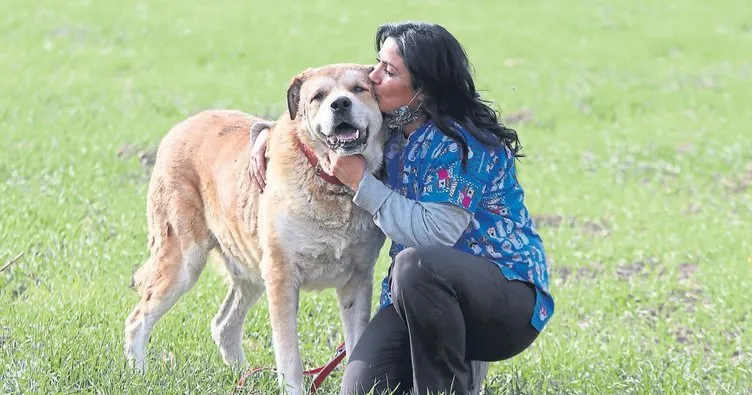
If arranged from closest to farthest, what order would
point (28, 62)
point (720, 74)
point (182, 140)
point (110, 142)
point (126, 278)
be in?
point (182, 140)
point (126, 278)
point (110, 142)
point (28, 62)
point (720, 74)

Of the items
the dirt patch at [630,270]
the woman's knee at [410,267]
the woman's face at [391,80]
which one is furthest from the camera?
the dirt patch at [630,270]

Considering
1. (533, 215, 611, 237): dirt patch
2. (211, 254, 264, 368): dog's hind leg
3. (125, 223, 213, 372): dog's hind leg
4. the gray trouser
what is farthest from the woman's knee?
(533, 215, 611, 237): dirt patch

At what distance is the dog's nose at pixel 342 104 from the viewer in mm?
4559

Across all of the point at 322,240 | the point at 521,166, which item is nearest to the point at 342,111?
the point at 322,240

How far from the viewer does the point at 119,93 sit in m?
13.4

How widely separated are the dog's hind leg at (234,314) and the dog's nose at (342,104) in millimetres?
1389

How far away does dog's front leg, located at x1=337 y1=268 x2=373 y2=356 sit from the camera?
5133mm

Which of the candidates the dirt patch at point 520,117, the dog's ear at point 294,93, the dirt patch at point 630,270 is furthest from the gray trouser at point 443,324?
the dirt patch at point 520,117

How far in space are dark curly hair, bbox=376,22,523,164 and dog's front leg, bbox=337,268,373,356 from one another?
86 centimetres

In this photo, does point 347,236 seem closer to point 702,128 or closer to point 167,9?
point 702,128

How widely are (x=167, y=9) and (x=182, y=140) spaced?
13.8 meters

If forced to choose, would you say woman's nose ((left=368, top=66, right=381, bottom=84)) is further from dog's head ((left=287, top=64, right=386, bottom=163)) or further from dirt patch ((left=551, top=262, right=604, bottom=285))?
dirt patch ((left=551, top=262, right=604, bottom=285))

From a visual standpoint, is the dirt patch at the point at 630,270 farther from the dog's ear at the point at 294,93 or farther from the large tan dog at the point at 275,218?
the dog's ear at the point at 294,93

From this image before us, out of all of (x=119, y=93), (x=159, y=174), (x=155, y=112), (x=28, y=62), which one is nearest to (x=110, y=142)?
(x=155, y=112)
